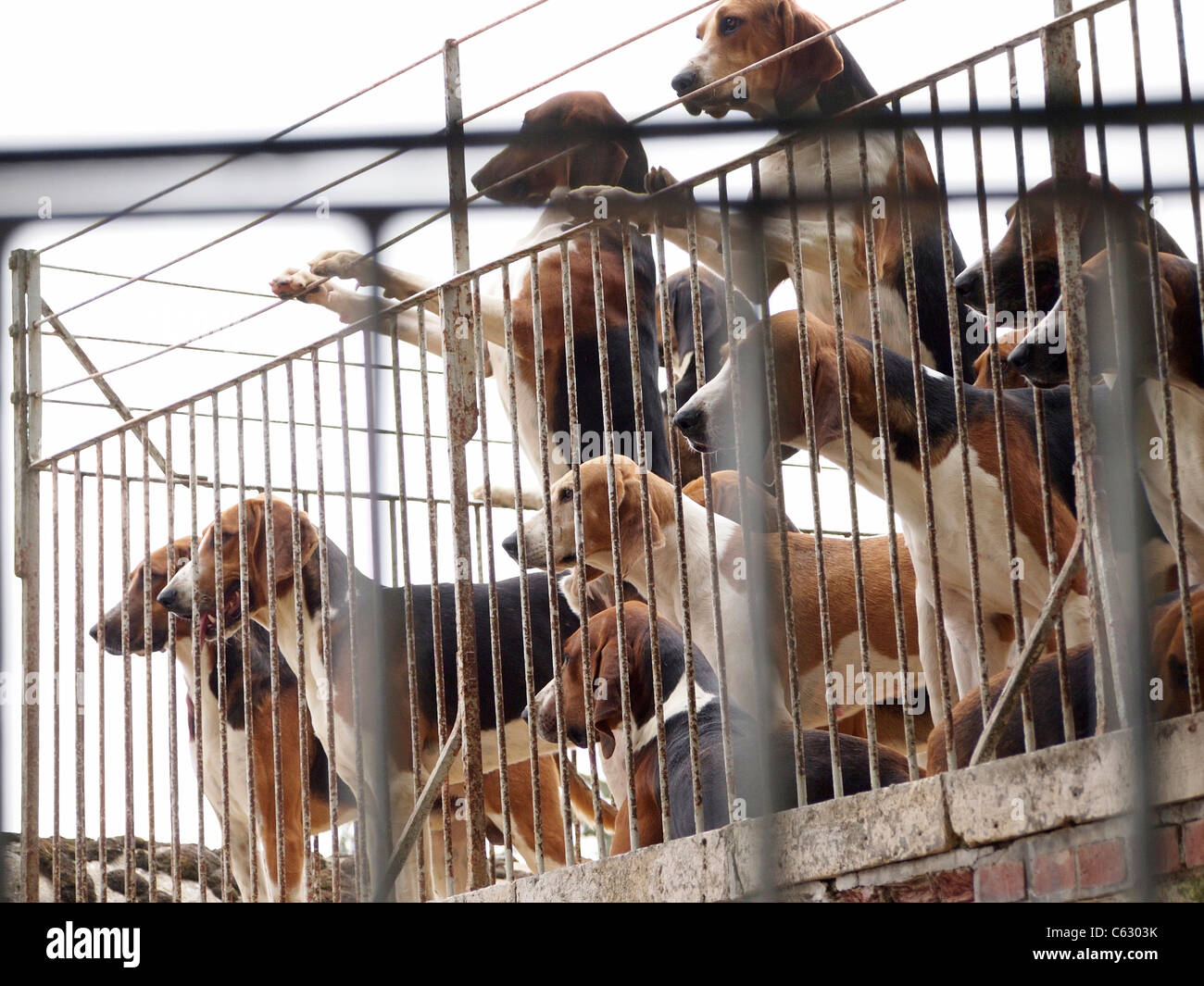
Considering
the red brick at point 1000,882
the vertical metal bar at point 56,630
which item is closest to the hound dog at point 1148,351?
the red brick at point 1000,882

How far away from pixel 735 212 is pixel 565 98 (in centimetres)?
174

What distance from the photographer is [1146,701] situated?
11.6 ft

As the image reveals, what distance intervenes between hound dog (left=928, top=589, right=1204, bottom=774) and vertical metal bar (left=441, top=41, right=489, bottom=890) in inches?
54.1

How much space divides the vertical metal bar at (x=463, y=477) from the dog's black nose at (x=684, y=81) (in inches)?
37.1

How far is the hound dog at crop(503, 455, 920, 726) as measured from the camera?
577 centimetres

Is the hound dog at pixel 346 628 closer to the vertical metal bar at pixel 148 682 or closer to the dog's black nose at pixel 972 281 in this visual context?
the vertical metal bar at pixel 148 682

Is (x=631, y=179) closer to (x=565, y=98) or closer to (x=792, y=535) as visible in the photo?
(x=565, y=98)

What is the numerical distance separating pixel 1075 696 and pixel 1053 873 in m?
0.63

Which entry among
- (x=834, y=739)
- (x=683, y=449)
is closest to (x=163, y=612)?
(x=683, y=449)

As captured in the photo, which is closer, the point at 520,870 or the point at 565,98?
the point at 565,98

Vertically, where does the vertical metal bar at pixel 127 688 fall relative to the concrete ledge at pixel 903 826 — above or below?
above

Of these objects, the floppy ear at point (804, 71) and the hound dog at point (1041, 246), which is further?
the floppy ear at point (804, 71)

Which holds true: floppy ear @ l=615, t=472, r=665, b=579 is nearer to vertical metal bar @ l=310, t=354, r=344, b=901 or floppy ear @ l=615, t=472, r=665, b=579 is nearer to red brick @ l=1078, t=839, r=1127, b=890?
vertical metal bar @ l=310, t=354, r=344, b=901

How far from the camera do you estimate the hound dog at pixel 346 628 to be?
6609 mm
